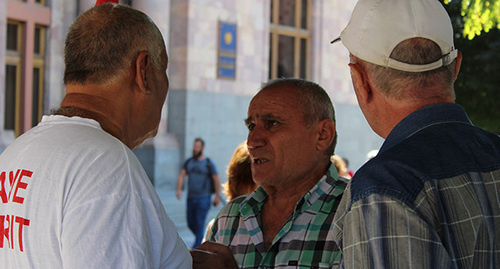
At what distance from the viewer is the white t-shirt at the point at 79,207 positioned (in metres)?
1.41

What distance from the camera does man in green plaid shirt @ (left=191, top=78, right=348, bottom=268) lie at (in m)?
2.33

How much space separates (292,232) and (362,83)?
3.26ft

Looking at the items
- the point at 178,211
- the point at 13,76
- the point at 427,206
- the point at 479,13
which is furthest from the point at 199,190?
the point at 427,206

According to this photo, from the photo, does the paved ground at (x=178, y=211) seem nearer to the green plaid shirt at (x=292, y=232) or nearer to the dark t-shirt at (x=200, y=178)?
the dark t-shirt at (x=200, y=178)

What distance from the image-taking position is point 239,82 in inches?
534

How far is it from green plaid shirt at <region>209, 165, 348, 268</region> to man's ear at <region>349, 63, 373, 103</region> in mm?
889

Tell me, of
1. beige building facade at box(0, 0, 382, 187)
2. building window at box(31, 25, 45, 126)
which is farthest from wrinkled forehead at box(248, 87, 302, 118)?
building window at box(31, 25, 45, 126)

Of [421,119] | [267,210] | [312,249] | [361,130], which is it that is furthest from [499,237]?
[361,130]

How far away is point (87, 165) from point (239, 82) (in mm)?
12166

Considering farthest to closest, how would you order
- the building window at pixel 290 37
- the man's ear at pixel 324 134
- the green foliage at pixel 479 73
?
the building window at pixel 290 37, the green foliage at pixel 479 73, the man's ear at pixel 324 134

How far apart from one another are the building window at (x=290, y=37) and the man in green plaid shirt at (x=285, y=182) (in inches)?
504

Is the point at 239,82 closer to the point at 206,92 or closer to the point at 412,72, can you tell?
the point at 206,92

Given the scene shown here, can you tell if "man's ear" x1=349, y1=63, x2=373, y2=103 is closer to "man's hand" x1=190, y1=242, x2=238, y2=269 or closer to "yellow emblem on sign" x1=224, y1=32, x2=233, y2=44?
"man's hand" x1=190, y1=242, x2=238, y2=269

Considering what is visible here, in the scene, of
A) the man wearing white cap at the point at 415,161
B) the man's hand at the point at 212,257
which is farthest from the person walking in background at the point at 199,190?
the man wearing white cap at the point at 415,161
